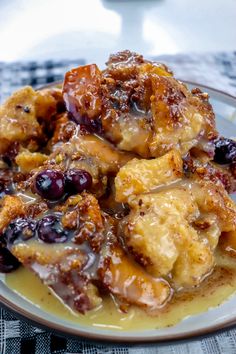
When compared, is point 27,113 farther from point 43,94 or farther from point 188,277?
point 188,277

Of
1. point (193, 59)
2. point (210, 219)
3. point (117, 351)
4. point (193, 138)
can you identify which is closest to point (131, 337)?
point (117, 351)

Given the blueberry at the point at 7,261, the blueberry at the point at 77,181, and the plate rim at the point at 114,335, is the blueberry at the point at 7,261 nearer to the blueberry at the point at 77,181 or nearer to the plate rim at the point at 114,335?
the plate rim at the point at 114,335

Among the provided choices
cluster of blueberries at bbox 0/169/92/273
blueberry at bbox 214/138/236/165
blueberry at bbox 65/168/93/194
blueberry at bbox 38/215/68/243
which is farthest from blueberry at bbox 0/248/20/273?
blueberry at bbox 214/138/236/165

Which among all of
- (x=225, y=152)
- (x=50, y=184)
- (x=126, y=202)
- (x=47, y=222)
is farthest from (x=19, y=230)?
(x=225, y=152)

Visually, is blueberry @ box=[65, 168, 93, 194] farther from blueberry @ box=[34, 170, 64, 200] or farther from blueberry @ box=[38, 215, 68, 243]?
blueberry @ box=[38, 215, 68, 243]

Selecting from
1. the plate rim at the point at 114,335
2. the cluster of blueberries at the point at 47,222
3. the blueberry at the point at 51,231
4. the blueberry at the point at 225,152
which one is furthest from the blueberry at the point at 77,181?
the blueberry at the point at 225,152

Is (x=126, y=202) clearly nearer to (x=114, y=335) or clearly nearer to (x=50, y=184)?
(x=50, y=184)
